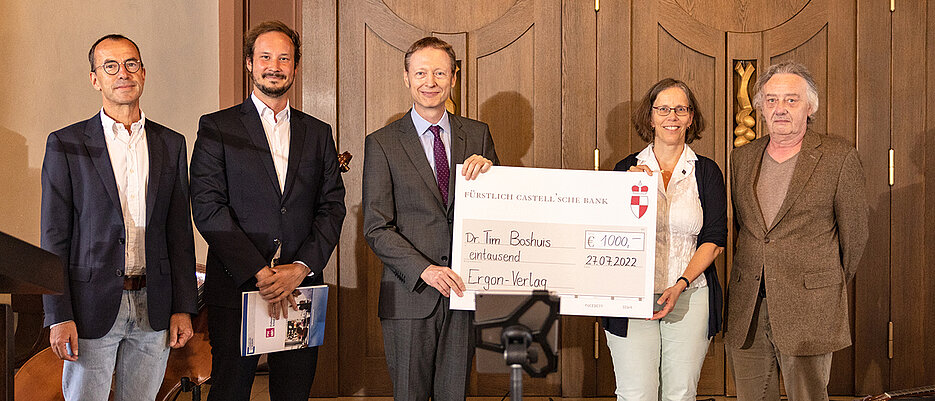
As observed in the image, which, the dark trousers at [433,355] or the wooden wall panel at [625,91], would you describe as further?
the wooden wall panel at [625,91]

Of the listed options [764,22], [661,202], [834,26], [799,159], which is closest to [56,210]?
[661,202]

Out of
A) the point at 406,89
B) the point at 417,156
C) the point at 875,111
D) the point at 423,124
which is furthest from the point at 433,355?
the point at 875,111

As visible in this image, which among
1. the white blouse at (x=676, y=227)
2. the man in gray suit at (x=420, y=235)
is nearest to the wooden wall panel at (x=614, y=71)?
the white blouse at (x=676, y=227)

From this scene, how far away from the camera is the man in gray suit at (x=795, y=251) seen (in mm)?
2633

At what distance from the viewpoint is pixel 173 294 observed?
99.1 inches

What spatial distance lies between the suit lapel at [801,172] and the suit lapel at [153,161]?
82.1 inches

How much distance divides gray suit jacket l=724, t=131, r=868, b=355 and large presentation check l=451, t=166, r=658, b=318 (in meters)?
0.44

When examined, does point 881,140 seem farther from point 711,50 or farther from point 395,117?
point 395,117

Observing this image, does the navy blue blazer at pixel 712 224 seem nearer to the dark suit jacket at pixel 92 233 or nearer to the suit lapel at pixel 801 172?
the suit lapel at pixel 801 172

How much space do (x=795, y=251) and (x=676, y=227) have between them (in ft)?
1.32

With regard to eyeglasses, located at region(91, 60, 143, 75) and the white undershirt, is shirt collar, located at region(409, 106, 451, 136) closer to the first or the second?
the white undershirt

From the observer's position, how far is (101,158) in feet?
7.93

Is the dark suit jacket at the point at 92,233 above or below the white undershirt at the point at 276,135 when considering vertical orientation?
below

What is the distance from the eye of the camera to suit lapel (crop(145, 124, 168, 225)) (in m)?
2.48
